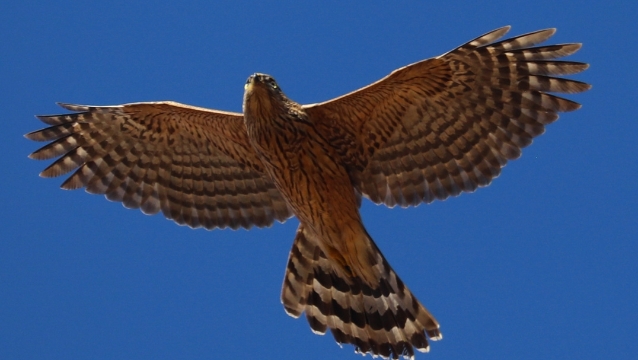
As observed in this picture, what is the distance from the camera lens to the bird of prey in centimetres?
973

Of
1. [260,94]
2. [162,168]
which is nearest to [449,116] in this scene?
[260,94]

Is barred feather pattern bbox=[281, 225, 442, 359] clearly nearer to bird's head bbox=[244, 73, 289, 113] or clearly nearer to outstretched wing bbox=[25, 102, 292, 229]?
outstretched wing bbox=[25, 102, 292, 229]

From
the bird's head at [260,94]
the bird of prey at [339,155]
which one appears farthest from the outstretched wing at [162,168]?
the bird's head at [260,94]

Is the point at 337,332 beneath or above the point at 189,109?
beneath

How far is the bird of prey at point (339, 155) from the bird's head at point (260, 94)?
1cm

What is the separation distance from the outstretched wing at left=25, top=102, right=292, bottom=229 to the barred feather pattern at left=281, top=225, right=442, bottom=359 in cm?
58

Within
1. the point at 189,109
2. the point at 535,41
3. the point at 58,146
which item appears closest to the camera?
the point at 535,41

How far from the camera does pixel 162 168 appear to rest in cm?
1107

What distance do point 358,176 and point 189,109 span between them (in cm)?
179

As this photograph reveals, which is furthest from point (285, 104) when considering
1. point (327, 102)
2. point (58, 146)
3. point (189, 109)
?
point (58, 146)

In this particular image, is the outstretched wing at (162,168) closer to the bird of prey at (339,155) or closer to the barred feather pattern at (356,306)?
the bird of prey at (339,155)

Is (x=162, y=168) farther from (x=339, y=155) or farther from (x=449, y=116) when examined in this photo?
(x=449, y=116)

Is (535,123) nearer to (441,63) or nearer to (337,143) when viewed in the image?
(441,63)

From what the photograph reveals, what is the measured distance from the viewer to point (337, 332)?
10.6 meters
